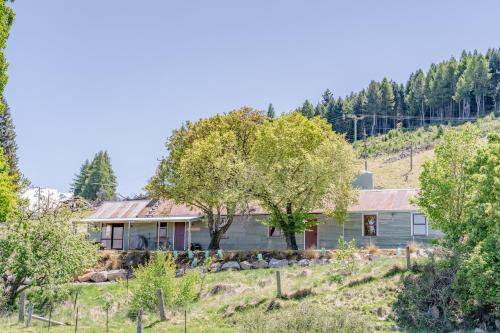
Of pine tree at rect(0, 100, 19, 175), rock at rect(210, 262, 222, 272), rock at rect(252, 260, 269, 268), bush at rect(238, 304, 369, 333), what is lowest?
rock at rect(210, 262, 222, 272)

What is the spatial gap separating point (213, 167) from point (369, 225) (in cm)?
1079

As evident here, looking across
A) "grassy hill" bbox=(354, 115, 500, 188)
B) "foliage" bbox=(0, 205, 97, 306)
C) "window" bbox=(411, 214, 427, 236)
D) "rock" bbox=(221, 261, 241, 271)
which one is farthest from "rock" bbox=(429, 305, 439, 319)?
"grassy hill" bbox=(354, 115, 500, 188)

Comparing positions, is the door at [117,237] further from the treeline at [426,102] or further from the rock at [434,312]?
the treeline at [426,102]

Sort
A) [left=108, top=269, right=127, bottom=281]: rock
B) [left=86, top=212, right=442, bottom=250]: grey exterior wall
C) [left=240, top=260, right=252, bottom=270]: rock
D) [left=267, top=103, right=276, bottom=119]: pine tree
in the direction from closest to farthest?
[left=240, top=260, right=252, bottom=270]: rock < [left=108, top=269, right=127, bottom=281]: rock < [left=86, top=212, right=442, bottom=250]: grey exterior wall < [left=267, top=103, right=276, bottom=119]: pine tree

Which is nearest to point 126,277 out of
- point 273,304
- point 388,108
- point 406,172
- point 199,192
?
point 199,192

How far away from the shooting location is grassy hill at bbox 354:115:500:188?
6756 centimetres

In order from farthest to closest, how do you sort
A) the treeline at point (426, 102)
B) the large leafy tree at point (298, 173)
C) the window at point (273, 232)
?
the treeline at point (426, 102), the window at point (273, 232), the large leafy tree at point (298, 173)

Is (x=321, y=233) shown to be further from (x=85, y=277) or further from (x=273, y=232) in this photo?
(x=85, y=277)

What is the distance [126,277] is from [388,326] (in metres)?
17.7

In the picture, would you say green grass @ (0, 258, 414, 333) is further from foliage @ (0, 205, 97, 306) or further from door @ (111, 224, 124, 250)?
door @ (111, 224, 124, 250)

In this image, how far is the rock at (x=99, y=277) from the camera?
32.0 metres

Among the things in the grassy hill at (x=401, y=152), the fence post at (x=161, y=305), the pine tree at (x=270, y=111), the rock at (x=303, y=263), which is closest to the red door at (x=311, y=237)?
the rock at (x=303, y=263)

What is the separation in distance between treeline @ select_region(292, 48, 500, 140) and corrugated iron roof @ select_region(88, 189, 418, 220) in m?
70.3

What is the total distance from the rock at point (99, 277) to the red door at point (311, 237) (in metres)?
13.2
